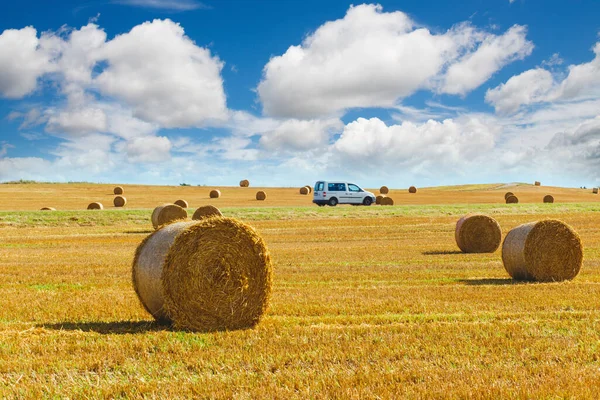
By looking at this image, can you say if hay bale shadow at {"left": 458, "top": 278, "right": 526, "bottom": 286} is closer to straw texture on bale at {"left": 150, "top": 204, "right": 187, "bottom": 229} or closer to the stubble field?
the stubble field

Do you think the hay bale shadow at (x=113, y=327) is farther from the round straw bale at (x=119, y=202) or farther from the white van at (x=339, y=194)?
the round straw bale at (x=119, y=202)

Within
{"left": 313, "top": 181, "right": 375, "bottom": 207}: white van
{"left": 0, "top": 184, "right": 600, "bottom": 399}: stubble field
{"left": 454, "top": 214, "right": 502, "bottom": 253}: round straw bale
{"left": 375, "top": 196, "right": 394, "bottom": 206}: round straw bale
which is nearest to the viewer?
{"left": 0, "top": 184, "right": 600, "bottom": 399}: stubble field

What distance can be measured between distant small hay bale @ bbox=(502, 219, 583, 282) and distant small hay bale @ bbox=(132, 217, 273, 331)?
335 inches

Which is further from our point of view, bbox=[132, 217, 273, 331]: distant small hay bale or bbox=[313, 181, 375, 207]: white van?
bbox=[313, 181, 375, 207]: white van

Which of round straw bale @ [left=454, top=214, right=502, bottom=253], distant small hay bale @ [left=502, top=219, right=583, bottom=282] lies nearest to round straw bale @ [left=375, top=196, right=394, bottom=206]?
round straw bale @ [left=454, top=214, right=502, bottom=253]

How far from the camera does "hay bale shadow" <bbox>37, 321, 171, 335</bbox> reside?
31.7 feet

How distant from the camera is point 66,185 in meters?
80.8

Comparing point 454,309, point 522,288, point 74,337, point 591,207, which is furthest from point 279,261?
point 591,207

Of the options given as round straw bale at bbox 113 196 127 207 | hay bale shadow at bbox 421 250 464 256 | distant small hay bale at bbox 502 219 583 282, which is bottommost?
hay bale shadow at bbox 421 250 464 256

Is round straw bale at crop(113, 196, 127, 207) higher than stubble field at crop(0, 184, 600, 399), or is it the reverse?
round straw bale at crop(113, 196, 127, 207)

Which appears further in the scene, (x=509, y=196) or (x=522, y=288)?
(x=509, y=196)

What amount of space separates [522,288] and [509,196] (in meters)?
45.4

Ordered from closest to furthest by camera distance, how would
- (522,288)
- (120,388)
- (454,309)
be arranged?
(120,388), (454,309), (522,288)

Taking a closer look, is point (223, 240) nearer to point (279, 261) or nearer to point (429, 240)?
point (279, 261)
